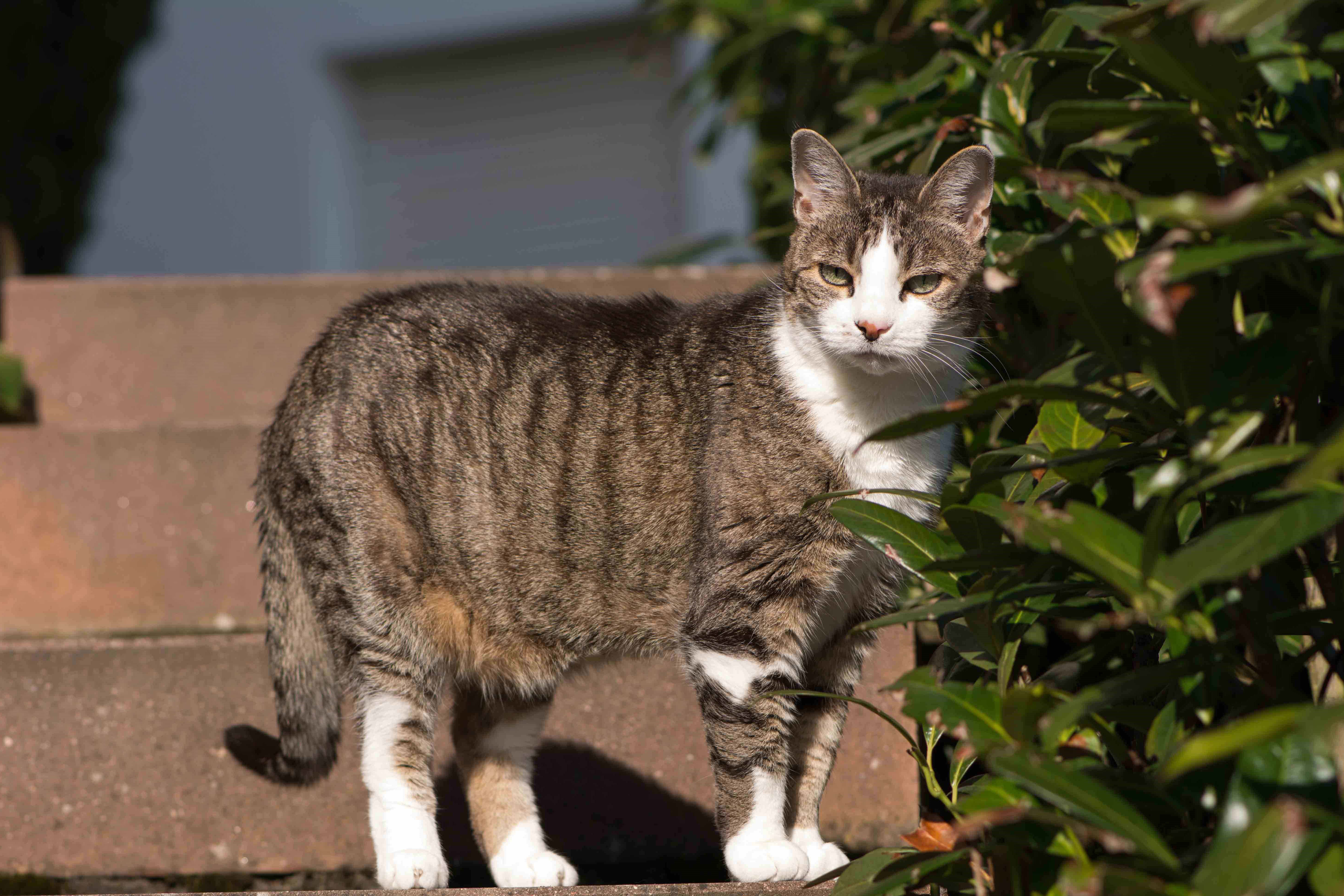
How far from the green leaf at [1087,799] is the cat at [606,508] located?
87 cm

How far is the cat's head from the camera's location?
186cm

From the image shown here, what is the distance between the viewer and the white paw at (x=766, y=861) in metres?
1.76

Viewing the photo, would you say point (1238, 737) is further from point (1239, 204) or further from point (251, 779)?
point (251, 779)

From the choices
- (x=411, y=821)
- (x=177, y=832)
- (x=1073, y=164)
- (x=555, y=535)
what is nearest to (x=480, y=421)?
(x=555, y=535)

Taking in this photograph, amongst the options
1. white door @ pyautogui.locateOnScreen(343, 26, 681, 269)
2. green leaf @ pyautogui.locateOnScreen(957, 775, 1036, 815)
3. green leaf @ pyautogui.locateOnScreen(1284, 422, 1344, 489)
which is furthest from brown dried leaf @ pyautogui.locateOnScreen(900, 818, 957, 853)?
white door @ pyautogui.locateOnScreen(343, 26, 681, 269)

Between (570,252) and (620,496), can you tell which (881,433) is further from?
(570,252)

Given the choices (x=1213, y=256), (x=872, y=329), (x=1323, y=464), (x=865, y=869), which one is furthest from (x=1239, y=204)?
(x=872, y=329)

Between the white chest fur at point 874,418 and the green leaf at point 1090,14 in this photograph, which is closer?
the green leaf at point 1090,14

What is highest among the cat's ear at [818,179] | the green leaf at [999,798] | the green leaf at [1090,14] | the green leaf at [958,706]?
the green leaf at [1090,14]

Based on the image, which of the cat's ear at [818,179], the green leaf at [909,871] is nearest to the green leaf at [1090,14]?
the cat's ear at [818,179]

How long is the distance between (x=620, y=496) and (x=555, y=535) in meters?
0.13

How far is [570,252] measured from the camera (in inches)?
303

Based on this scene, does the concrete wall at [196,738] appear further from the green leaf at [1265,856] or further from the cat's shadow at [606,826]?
the green leaf at [1265,856]

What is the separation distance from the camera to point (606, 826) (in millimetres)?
2215
